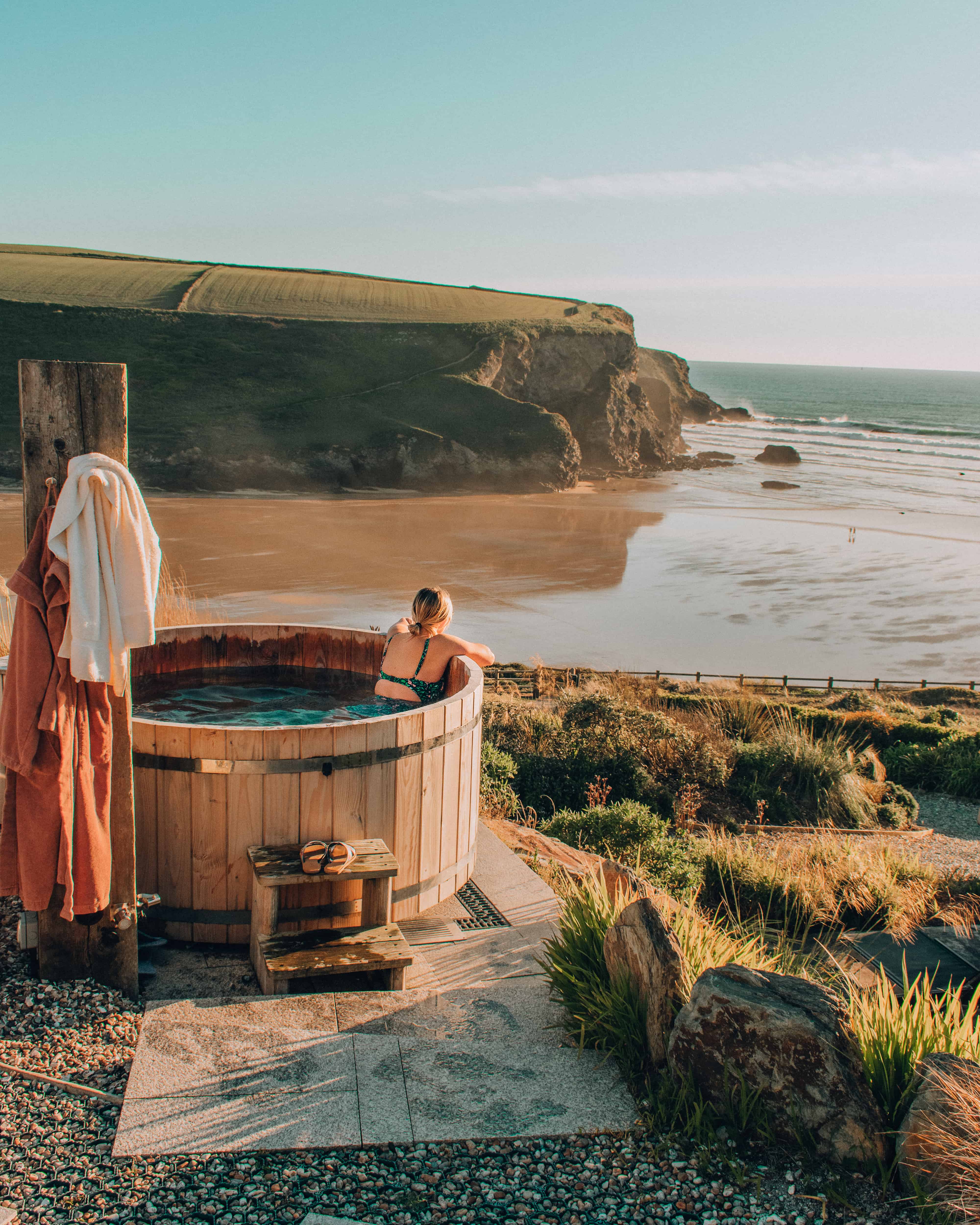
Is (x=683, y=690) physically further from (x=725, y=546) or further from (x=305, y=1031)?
(x=725, y=546)

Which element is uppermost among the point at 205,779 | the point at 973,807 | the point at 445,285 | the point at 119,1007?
the point at 445,285

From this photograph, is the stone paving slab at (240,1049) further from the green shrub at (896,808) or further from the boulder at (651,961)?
the green shrub at (896,808)

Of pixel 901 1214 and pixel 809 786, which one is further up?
pixel 901 1214

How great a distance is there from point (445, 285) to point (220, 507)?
76509 mm

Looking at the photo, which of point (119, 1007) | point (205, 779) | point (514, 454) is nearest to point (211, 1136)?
point (119, 1007)

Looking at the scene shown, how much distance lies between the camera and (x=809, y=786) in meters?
11.6

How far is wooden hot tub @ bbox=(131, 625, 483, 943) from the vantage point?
4.77m

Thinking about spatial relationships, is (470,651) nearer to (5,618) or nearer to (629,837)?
(629,837)

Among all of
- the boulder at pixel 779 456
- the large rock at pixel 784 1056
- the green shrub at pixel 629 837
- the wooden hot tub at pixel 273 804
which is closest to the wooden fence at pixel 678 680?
the green shrub at pixel 629 837

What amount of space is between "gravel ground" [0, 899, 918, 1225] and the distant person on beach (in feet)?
10.2

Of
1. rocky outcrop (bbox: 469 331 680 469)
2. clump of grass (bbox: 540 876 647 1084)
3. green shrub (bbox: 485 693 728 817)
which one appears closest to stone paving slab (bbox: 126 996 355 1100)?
clump of grass (bbox: 540 876 647 1084)

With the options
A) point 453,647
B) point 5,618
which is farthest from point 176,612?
point 453,647

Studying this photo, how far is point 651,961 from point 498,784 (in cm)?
529

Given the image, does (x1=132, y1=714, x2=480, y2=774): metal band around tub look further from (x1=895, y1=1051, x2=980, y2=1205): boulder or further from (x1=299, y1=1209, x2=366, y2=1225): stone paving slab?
(x1=895, y1=1051, x2=980, y2=1205): boulder
